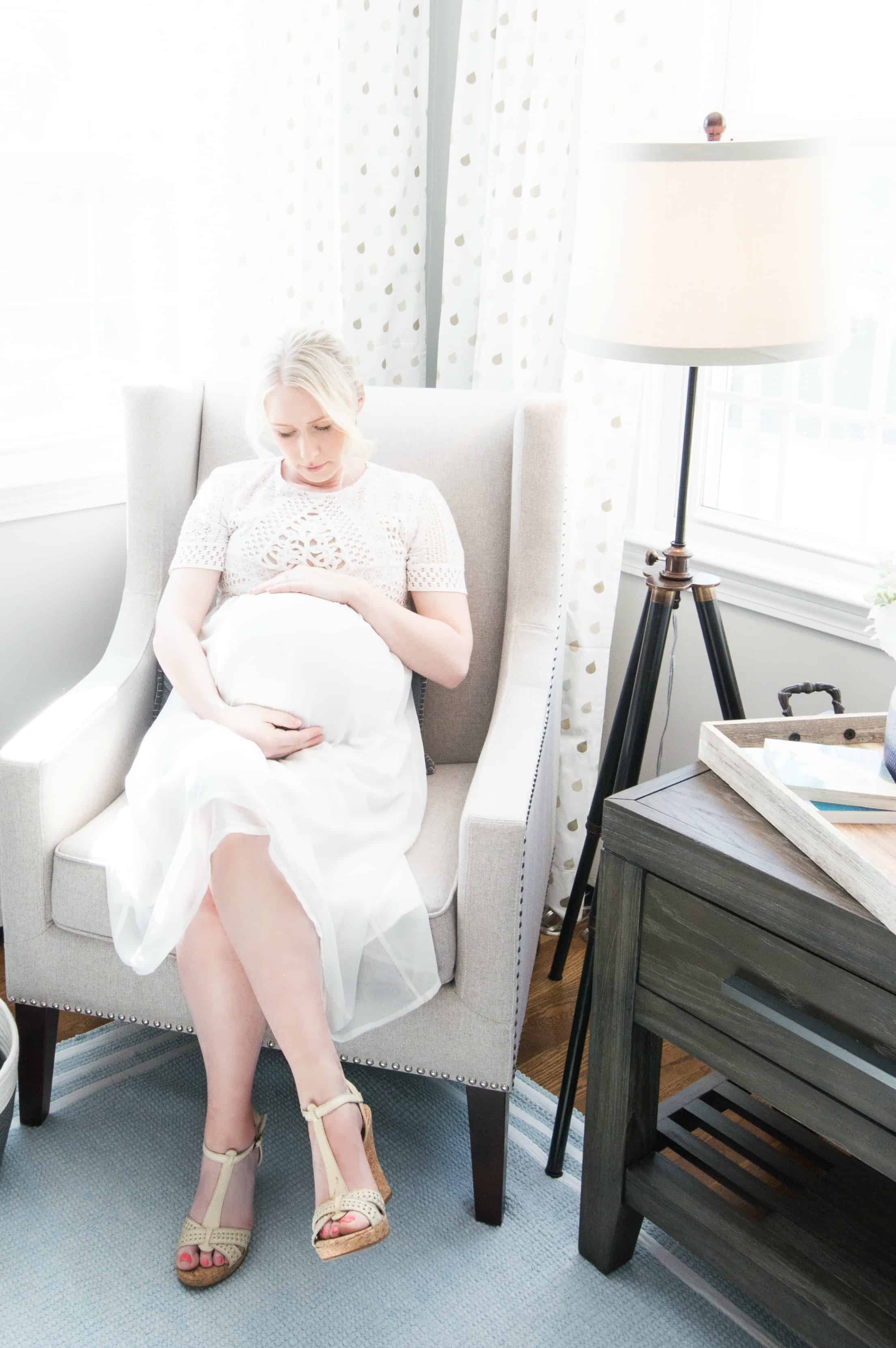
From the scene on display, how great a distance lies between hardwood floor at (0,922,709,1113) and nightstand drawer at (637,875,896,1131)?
1.90 ft

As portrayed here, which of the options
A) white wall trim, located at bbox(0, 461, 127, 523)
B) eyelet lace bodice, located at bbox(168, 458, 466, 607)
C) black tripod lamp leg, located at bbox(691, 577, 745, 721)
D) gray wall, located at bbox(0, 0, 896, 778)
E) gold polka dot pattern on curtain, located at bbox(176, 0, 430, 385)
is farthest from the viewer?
gold polka dot pattern on curtain, located at bbox(176, 0, 430, 385)

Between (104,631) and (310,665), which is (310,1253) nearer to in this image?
(310,665)

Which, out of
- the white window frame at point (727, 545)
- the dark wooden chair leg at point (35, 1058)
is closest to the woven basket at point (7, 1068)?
the dark wooden chair leg at point (35, 1058)

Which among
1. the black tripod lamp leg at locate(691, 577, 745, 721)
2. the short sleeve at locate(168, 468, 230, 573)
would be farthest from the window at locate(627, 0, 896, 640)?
the short sleeve at locate(168, 468, 230, 573)

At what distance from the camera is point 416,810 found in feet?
5.76

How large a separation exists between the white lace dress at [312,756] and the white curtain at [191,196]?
0.60 metres

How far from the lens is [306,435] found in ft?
5.86

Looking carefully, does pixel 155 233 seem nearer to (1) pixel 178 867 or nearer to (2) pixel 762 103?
(2) pixel 762 103

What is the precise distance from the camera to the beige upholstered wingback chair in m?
1.56

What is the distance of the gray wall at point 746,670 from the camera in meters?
1.93

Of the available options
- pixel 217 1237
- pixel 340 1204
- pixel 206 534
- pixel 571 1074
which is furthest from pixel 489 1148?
pixel 206 534

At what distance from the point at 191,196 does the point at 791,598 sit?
1.47 meters

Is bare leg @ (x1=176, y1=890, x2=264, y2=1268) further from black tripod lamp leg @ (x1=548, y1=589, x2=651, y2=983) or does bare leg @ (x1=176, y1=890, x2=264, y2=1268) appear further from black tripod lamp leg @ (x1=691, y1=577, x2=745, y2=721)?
black tripod lamp leg @ (x1=691, y1=577, x2=745, y2=721)

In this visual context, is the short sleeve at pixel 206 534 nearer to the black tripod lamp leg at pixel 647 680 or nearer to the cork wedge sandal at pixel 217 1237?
the black tripod lamp leg at pixel 647 680
